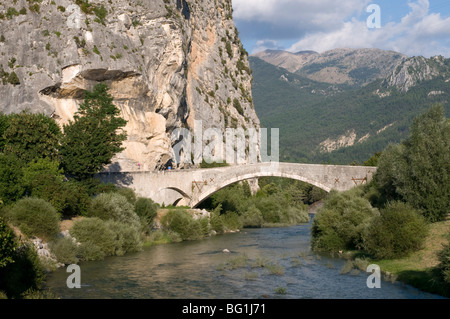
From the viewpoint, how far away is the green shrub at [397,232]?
78.6ft

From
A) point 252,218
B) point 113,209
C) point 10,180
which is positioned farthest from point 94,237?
point 252,218

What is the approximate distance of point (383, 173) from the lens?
32406mm

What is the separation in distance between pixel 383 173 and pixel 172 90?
27489 millimetres

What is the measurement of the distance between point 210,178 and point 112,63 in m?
13.5

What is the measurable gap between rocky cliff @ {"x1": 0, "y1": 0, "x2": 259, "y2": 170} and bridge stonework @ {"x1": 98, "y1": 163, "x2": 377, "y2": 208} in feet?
10.7

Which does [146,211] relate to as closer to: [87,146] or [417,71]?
[87,146]

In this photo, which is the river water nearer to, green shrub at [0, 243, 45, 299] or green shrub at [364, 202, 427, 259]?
green shrub at [0, 243, 45, 299]

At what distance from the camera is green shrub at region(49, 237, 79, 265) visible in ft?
85.8

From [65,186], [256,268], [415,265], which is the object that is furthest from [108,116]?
[415,265]

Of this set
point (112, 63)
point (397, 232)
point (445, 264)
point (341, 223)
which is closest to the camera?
point (445, 264)

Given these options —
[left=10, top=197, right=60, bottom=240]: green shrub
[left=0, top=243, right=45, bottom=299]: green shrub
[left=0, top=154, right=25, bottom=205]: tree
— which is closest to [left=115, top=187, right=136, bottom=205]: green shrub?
[left=0, top=154, right=25, bottom=205]: tree

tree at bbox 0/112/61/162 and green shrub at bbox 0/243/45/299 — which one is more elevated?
tree at bbox 0/112/61/162

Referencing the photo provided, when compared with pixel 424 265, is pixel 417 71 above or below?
above

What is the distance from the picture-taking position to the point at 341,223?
30.3 meters
